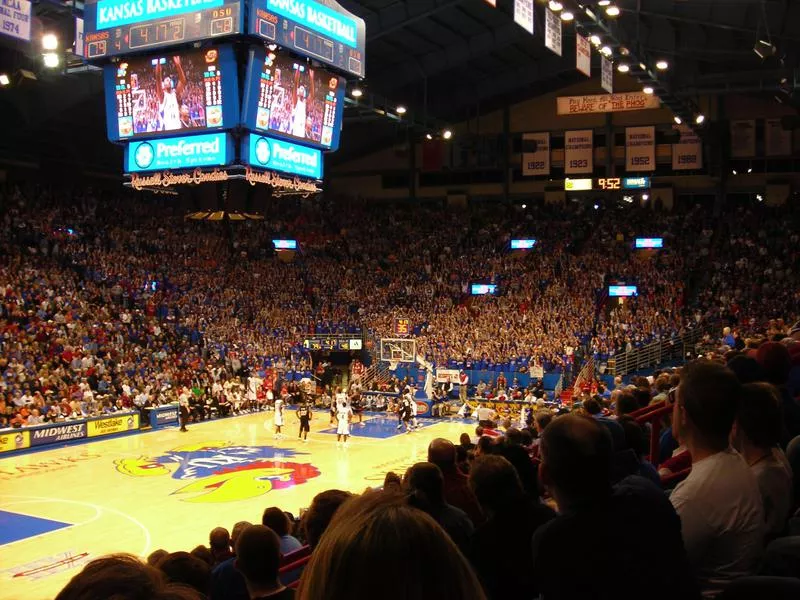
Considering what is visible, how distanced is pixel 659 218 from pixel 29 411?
3228 centimetres

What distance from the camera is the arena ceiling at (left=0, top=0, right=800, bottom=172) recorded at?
24.5 metres

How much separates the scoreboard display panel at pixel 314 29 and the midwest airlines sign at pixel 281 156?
1.92 meters

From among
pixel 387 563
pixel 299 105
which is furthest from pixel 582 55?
pixel 387 563

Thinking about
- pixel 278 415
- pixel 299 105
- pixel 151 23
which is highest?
pixel 151 23

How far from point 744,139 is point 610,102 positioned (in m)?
15.3

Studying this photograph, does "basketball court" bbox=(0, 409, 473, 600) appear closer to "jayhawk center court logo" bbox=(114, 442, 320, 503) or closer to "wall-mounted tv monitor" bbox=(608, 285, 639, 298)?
"jayhawk center court logo" bbox=(114, 442, 320, 503)

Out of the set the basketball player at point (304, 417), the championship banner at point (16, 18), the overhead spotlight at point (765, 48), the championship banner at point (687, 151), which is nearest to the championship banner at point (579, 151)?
the championship banner at point (687, 151)

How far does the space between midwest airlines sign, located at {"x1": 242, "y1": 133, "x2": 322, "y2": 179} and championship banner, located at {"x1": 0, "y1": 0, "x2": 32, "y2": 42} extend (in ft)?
14.6

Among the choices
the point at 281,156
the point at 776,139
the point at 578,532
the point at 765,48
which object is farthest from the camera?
the point at 776,139

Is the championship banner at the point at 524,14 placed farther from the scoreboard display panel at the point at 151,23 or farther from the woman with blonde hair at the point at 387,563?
the woman with blonde hair at the point at 387,563

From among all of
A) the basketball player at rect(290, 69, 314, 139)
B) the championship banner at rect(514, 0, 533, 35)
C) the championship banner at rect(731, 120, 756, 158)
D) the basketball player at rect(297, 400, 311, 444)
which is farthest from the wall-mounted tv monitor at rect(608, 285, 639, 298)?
the basketball player at rect(290, 69, 314, 139)

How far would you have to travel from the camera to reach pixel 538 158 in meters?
46.2

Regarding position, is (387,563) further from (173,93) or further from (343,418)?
(343,418)

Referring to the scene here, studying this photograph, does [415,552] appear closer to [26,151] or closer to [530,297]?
[530,297]
